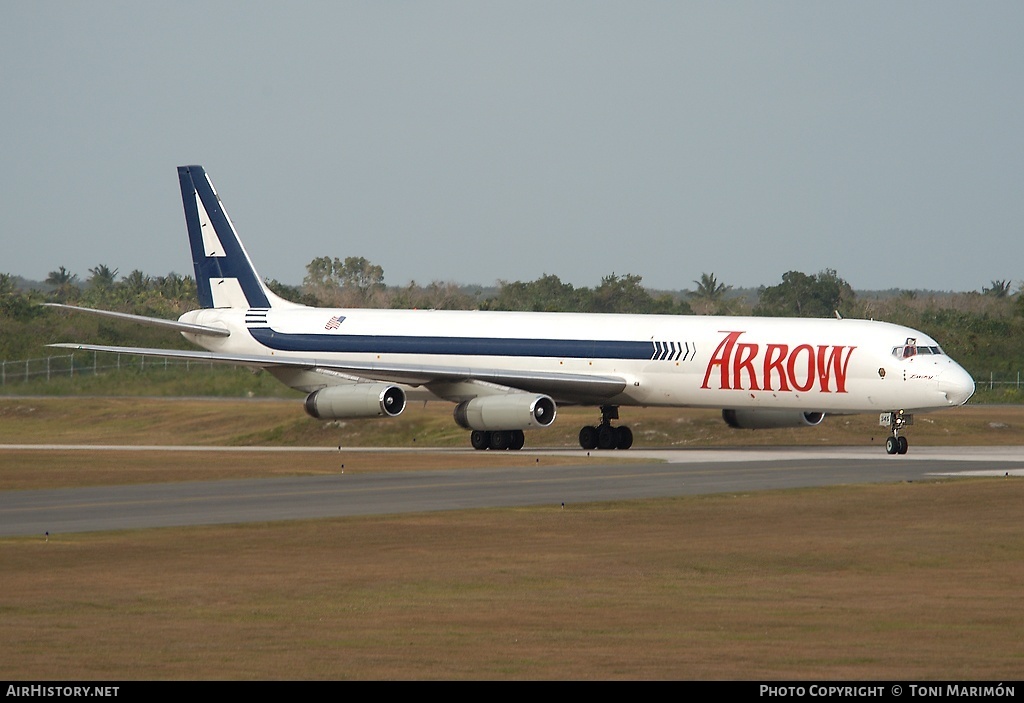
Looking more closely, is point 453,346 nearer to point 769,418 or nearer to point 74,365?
point 769,418

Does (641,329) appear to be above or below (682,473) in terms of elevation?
above

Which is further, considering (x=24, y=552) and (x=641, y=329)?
(x=641, y=329)

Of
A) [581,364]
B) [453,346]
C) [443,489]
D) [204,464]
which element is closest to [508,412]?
[581,364]

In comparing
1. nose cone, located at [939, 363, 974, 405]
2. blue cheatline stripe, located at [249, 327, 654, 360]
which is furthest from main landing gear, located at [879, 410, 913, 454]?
blue cheatline stripe, located at [249, 327, 654, 360]

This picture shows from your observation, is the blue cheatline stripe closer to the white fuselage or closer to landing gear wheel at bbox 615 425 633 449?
the white fuselage

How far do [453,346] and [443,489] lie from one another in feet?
64.7

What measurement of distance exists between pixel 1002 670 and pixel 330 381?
39906 millimetres

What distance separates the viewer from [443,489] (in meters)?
33.4

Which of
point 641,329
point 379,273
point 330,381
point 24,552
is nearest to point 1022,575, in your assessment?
point 24,552

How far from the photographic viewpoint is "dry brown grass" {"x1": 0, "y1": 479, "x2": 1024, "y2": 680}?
585 inches

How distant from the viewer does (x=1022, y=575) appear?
20.7 metres

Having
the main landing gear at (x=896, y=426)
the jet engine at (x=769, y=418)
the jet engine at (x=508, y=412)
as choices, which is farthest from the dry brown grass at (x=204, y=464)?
the main landing gear at (x=896, y=426)
